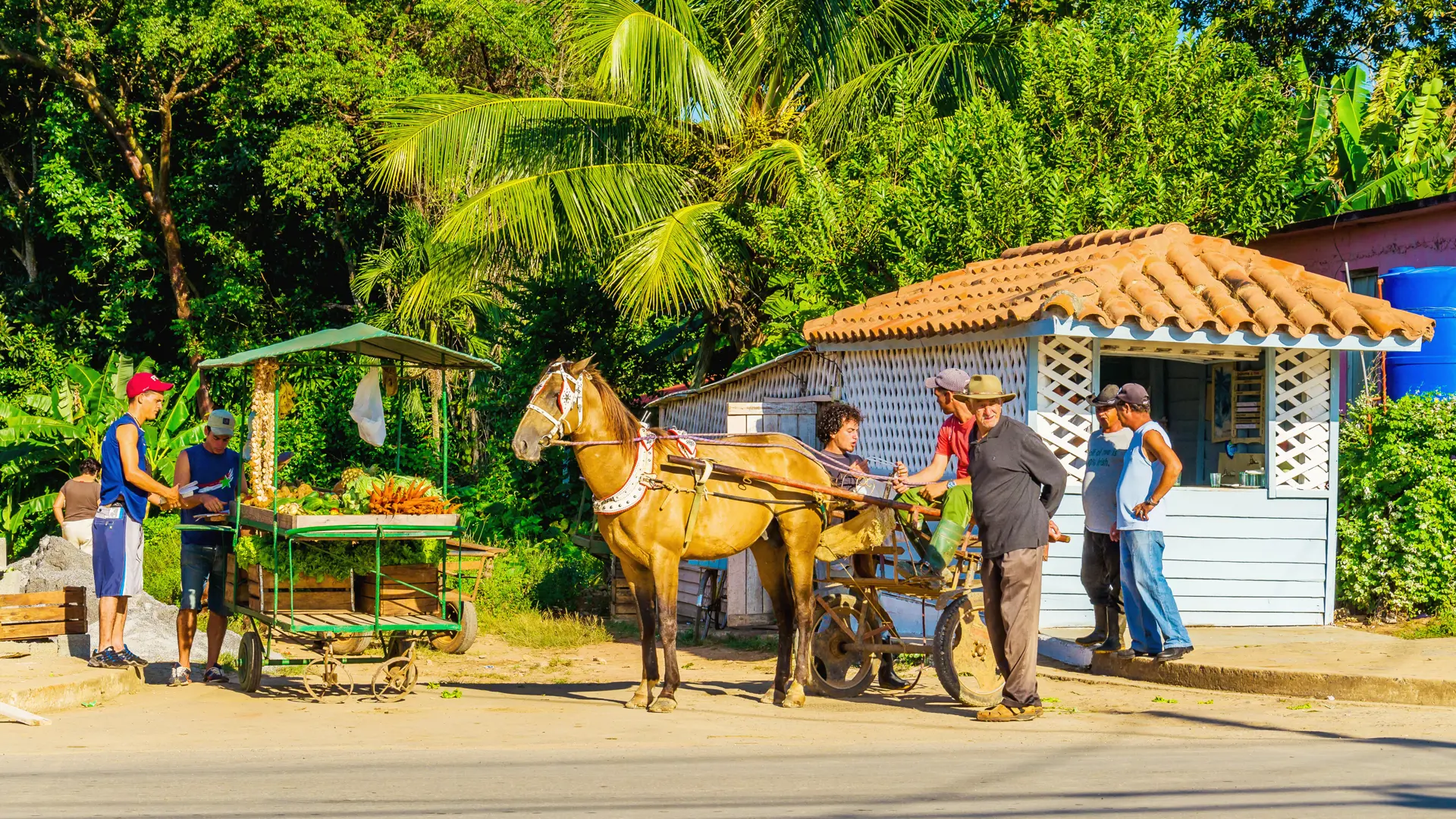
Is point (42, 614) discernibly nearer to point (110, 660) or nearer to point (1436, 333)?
point (110, 660)

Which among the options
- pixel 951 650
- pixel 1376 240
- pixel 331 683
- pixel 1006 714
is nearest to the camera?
pixel 1006 714

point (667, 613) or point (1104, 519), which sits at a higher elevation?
point (1104, 519)

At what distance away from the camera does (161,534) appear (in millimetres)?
22672

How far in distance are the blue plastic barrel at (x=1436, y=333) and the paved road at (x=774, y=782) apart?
7.79m

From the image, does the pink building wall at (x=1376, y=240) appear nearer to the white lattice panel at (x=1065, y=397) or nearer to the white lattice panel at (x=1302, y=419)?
the white lattice panel at (x=1302, y=419)

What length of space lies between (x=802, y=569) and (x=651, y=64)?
10740 mm

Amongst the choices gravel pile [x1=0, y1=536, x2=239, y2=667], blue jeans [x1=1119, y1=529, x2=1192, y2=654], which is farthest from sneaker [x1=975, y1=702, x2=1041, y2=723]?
gravel pile [x1=0, y1=536, x2=239, y2=667]

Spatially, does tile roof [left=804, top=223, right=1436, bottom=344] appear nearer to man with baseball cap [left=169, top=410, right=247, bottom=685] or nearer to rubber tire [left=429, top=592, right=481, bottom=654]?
rubber tire [left=429, top=592, right=481, bottom=654]

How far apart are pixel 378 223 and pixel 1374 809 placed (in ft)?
78.6

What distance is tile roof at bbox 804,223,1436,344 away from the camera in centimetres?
1147

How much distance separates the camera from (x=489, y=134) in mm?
19859

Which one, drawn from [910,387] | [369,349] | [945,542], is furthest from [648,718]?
[910,387]

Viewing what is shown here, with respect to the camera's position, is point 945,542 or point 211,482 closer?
point 945,542

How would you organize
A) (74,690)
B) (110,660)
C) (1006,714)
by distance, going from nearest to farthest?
Answer: 1. (1006,714)
2. (74,690)
3. (110,660)
